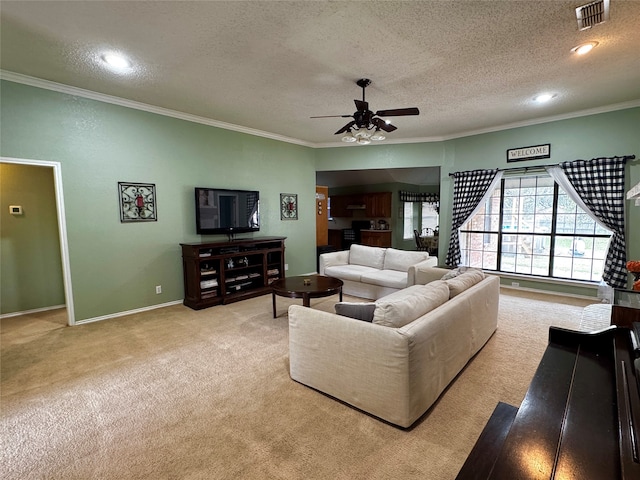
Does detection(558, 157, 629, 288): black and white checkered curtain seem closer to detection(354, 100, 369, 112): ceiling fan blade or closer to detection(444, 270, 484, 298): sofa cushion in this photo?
detection(444, 270, 484, 298): sofa cushion

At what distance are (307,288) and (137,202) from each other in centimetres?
264

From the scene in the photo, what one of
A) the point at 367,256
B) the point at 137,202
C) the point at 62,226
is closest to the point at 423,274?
the point at 367,256

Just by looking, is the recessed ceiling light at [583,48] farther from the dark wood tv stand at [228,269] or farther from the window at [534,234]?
the dark wood tv stand at [228,269]

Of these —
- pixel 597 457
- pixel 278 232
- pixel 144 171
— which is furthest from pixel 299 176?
pixel 597 457

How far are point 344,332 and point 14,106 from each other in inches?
164

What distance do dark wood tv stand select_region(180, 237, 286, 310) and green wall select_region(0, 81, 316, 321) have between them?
1.25 ft

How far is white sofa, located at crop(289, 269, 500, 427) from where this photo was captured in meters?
1.85

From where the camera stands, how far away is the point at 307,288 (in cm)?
357

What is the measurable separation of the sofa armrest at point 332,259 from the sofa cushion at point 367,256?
0.35 ft

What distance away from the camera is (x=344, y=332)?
205 centimetres

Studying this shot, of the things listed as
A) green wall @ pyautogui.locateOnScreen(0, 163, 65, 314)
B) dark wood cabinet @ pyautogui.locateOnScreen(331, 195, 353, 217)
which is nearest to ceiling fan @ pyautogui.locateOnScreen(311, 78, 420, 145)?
green wall @ pyautogui.locateOnScreen(0, 163, 65, 314)

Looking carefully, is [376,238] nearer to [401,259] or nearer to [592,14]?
[401,259]

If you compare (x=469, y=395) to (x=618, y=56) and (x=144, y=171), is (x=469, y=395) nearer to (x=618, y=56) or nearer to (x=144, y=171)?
(x=618, y=56)

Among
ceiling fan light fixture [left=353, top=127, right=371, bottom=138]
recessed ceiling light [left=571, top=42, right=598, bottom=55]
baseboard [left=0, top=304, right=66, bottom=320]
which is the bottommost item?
baseboard [left=0, top=304, right=66, bottom=320]
